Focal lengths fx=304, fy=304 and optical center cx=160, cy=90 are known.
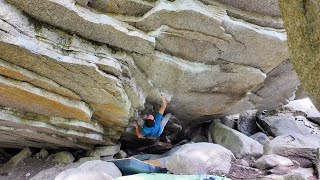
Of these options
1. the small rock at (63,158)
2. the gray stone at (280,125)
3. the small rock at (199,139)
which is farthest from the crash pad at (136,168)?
the gray stone at (280,125)

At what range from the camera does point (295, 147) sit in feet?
29.9

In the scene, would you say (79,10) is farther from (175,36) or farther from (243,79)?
(243,79)

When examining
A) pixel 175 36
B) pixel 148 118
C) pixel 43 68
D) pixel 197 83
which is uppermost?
pixel 175 36

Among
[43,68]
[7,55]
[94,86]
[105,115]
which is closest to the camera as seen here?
[7,55]

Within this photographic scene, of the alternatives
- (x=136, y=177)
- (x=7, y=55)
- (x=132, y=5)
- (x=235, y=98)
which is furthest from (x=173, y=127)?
(x=7, y=55)

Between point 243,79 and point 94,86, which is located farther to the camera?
point 243,79

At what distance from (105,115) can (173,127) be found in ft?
12.8

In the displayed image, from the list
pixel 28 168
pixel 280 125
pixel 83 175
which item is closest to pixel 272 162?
pixel 280 125

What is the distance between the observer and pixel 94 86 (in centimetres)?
752

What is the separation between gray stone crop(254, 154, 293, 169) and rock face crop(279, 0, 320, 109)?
5315 millimetres

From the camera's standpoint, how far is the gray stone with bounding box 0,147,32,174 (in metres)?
10.4

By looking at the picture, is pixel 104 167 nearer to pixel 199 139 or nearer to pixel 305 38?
pixel 199 139

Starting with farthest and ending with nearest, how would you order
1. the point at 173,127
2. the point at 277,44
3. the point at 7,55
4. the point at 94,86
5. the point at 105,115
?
the point at 173,127
the point at 105,115
the point at 277,44
the point at 94,86
the point at 7,55

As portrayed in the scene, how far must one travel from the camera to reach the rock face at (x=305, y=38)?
3.21m
